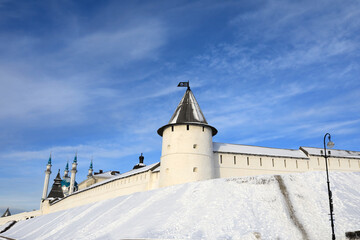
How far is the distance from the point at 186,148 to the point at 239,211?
905cm

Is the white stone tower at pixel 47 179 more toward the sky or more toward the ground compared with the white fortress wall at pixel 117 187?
more toward the sky

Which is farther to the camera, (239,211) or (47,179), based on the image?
(47,179)

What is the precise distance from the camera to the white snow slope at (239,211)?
14477 mm

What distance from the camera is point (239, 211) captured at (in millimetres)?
16172

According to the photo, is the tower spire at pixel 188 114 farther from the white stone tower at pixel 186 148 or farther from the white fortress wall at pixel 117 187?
the white fortress wall at pixel 117 187

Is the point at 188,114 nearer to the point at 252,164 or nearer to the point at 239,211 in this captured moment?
the point at 252,164

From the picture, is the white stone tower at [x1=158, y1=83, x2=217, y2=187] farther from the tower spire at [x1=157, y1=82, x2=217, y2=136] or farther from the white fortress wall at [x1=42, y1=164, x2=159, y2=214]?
the white fortress wall at [x1=42, y1=164, x2=159, y2=214]

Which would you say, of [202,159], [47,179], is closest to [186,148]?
[202,159]

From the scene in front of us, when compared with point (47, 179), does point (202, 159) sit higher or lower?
lower

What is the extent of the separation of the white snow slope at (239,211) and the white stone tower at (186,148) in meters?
2.57

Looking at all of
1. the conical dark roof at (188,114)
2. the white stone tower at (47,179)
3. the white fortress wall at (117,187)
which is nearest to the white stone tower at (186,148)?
the conical dark roof at (188,114)

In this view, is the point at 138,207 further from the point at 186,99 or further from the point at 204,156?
the point at 186,99

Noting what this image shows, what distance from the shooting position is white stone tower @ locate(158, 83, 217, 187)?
23.9 metres

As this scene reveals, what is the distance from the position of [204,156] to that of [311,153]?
1196 centimetres
